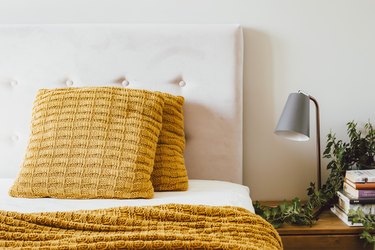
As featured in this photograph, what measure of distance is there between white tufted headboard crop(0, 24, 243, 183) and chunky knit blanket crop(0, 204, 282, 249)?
0.64 metres

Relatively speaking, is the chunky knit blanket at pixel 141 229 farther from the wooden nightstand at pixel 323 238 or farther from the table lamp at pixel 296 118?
the table lamp at pixel 296 118

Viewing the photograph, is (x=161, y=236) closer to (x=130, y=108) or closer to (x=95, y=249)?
(x=95, y=249)

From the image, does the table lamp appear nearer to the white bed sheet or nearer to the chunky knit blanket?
the white bed sheet

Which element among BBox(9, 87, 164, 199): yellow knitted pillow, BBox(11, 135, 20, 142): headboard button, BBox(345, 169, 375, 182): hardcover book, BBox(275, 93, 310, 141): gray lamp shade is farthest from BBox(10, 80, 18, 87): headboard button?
BBox(345, 169, 375, 182): hardcover book

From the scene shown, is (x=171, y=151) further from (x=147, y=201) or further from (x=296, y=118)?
(x=296, y=118)

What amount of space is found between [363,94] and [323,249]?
78 centimetres

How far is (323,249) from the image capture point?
1.59m

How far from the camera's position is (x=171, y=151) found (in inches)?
66.5

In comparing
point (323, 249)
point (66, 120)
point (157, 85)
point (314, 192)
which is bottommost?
point (323, 249)

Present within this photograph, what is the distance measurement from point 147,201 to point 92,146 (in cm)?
28

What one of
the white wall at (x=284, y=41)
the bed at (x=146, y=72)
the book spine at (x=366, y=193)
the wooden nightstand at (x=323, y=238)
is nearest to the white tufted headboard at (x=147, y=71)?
the bed at (x=146, y=72)

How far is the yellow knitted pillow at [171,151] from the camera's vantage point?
1642 millimetres

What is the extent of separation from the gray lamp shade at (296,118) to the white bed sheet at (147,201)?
0.30 metres

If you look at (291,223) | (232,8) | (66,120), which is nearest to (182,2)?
(232,8)
